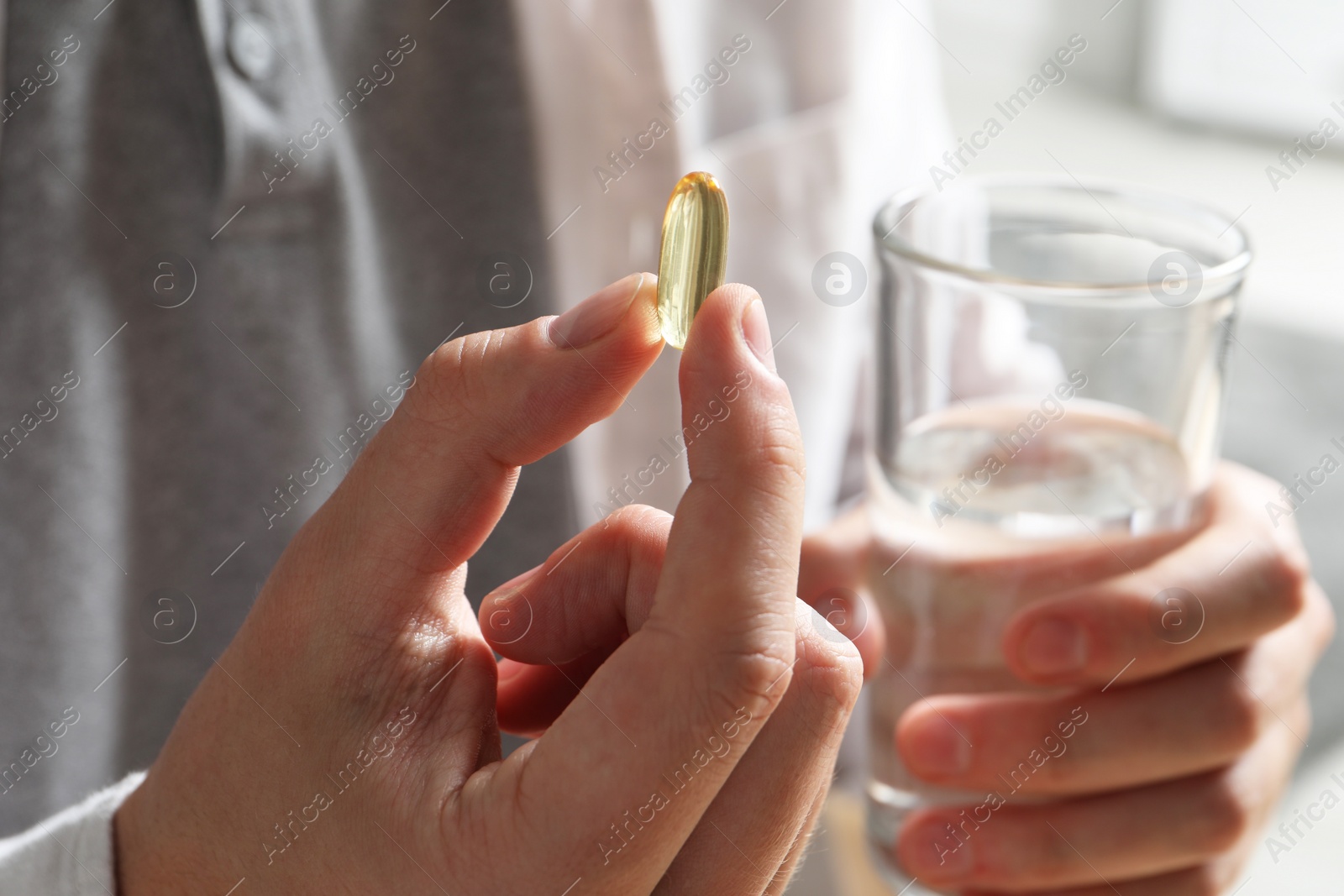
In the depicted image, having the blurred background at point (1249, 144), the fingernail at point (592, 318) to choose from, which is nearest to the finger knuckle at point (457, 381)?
the fingernail at point (592, 318)

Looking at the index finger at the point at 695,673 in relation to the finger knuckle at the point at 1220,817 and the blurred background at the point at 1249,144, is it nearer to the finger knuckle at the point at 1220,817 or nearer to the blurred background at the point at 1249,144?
the finger knuckle at the point at 1220,817

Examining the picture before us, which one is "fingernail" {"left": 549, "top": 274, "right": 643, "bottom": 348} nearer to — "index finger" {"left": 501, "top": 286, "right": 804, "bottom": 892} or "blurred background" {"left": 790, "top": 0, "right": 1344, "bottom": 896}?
"index finger" {"left": 501, "top": 286, "right": 804, "bottom": 892}

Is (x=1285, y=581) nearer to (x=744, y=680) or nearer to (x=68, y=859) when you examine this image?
(x=744, y=680)

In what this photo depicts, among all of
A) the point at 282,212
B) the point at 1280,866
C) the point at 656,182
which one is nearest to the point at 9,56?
the point at 282,212

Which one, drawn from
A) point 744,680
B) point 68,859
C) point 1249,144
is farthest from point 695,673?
point 1249,144

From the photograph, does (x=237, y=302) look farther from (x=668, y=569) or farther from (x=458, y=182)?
(x=668, y=569)

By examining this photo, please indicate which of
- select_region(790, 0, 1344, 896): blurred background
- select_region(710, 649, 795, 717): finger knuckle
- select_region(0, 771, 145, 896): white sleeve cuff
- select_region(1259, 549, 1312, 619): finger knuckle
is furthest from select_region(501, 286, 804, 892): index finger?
select_region(790, 0, 1344, 896): blurred background
